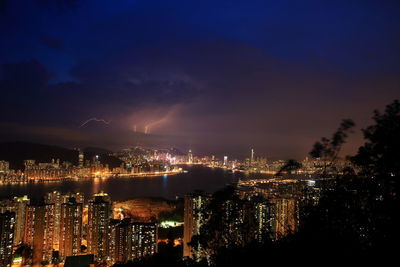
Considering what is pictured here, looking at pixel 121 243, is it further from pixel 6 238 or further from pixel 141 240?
pixel 6 238

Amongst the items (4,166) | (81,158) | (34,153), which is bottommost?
(4,166)

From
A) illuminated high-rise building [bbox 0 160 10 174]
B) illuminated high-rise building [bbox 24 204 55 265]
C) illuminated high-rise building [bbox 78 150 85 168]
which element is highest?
illuminated high-rise building [bbox 78 150 85 168]

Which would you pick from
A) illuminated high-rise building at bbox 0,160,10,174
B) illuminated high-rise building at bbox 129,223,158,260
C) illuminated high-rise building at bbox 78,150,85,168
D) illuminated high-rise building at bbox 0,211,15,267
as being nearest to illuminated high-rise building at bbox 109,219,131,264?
illuminated high-rise building at bbox 129,223,158,260

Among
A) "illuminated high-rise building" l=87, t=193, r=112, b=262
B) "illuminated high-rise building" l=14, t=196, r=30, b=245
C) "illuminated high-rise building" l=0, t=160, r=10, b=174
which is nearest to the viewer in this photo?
"illuminated high-rise building" l=87, t=193, r=112, b=262

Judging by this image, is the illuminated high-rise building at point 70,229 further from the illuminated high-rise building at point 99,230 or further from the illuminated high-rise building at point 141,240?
the illuminated high-rise building at point 141,240

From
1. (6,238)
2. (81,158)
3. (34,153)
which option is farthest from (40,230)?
(81,158)

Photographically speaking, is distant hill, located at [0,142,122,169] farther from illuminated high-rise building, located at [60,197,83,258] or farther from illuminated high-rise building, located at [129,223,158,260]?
illuminated high-rise building, located at [129,223,158,260]
